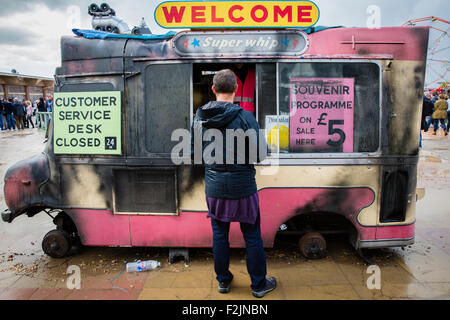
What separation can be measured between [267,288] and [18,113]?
2208 centimetres

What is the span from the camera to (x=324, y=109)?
3.39 meters

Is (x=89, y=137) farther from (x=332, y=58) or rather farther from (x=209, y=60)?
(x=332, y=58)

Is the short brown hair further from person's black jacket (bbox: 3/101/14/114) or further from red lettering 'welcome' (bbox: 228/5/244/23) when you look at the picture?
person's black jacket (bbox: 3/101/14/114)

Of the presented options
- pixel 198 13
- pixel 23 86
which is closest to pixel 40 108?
pixel 23 86

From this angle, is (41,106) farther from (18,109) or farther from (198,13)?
(198,13)

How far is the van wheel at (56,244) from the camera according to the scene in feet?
12.3

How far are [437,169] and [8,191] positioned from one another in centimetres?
960

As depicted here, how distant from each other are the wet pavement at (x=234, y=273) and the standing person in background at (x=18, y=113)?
18178 millimetres

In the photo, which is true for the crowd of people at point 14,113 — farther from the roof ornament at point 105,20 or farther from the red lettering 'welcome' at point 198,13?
the red lettering 'welcome' at point 198,13

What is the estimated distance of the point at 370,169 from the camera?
3.40 metres

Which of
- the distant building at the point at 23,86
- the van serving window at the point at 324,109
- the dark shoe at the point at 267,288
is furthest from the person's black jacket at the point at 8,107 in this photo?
the dark shoe at the point at 267,288

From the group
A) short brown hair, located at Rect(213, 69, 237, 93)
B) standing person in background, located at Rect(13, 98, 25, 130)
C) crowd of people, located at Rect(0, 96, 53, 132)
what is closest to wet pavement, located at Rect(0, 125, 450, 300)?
short brown hair, located at Rect(213, 69, 237, 93)

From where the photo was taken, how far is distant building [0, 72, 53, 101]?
22.6 meters
